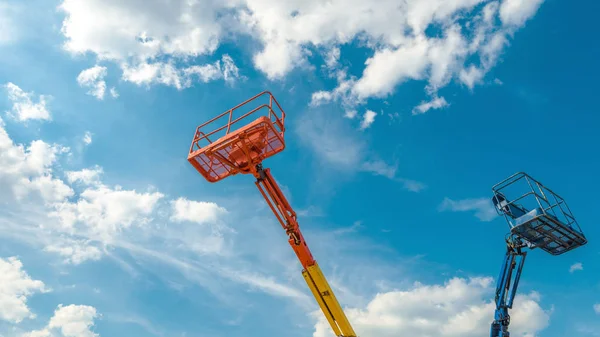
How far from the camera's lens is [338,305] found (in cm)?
1540

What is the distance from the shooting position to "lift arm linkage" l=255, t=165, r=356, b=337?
14.5 m

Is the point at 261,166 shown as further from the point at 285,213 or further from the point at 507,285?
the point at 507,285

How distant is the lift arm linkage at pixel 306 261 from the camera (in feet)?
47.5

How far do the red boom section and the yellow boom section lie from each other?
1.39ft

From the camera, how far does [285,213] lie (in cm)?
1468

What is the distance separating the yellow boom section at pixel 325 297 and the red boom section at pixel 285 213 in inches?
16.7

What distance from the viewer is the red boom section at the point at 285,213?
565 inches

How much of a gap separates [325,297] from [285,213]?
3.45m

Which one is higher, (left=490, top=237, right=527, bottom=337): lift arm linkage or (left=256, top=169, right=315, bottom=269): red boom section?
(left=256, top=169, right=315, bottom=269): red boom section

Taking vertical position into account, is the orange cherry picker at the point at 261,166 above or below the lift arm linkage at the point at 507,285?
above

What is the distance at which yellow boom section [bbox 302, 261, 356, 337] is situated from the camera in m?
15.2

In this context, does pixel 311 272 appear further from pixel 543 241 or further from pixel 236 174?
pixel 543 241

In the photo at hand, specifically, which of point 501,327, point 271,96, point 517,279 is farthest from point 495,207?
point 271,96

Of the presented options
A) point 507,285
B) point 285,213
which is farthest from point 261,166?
point 507,285
